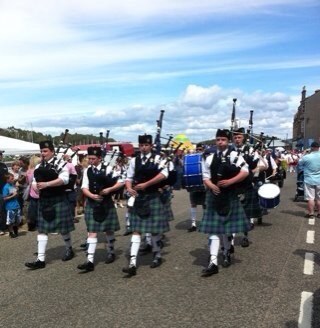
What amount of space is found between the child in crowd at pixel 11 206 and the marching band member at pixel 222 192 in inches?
167

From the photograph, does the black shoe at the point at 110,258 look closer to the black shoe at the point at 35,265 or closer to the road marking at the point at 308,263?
Result: the black shoe at the point at 35,265

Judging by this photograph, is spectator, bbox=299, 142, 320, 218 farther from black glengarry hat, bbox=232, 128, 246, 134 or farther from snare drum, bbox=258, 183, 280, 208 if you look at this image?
black glengarry hat, bbox=232, 128, 246, 134

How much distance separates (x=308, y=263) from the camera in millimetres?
6031

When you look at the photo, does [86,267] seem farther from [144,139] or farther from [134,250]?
[144,139]

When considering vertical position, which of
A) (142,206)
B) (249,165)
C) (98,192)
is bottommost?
(142,206)

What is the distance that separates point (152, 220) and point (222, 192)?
3.23 ft

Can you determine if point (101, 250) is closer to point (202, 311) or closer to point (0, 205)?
point (0, 205)

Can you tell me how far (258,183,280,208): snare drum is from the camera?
28.0ft

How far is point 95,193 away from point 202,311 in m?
2.46

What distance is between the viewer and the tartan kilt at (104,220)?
6223 mm

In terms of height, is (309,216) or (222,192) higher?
(222,192)

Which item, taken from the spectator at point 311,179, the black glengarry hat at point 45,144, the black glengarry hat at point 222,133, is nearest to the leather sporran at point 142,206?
the black glengarry hat at point 222,133

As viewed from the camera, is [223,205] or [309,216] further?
[309,216]

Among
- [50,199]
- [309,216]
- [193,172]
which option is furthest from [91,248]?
[309,216]
